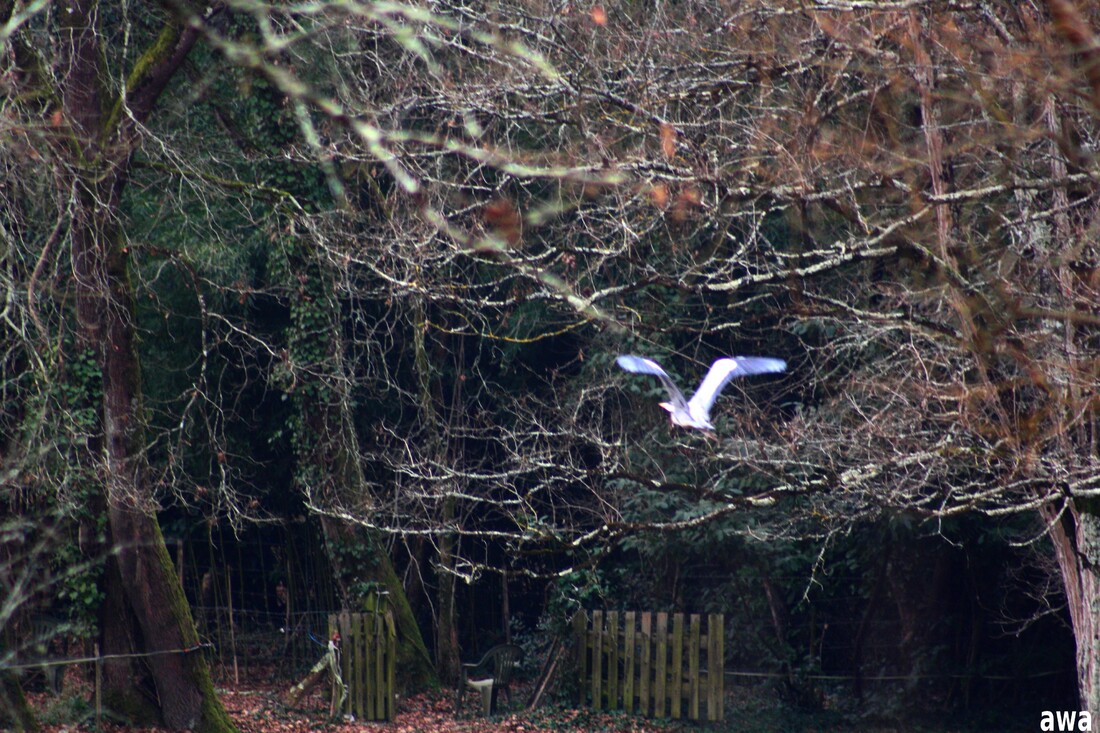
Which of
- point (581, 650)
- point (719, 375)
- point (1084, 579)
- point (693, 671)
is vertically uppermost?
point (719, 375)

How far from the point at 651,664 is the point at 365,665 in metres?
2.89

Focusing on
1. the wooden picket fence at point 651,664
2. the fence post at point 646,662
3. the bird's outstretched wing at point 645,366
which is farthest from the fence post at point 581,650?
the bird's outstretched wing at point 645,366

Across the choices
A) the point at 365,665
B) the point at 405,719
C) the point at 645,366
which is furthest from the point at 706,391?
the point at 405,719

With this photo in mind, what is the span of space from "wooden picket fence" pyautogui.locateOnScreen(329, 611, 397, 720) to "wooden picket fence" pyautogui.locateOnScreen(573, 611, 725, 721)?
1.97 meters

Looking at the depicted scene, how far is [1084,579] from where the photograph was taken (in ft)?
21.7

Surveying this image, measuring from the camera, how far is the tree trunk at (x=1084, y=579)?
6.45 meters

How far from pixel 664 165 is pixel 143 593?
238 inches

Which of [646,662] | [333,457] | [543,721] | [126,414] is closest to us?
[126,414]

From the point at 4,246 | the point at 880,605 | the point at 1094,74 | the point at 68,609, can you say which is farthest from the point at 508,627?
the point at 1094,74

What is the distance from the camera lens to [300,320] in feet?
38.5

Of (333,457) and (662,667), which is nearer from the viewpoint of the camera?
(662,667)

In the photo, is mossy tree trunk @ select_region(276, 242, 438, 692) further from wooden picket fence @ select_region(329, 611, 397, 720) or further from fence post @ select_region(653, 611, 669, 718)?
fence post @ select_region(653, 611, 669, 718)

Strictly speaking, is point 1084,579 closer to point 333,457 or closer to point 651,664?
point 651,664

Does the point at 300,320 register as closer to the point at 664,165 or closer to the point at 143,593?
the point at 143,593
